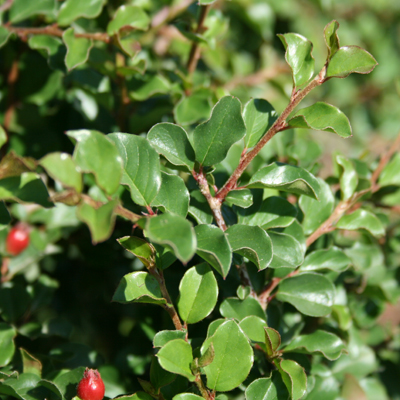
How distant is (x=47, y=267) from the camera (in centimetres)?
144

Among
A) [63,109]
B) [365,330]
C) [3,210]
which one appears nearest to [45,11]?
[63,109]

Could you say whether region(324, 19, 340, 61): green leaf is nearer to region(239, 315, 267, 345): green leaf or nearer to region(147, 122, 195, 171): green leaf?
region(147, 122, 195, 171): green leaf

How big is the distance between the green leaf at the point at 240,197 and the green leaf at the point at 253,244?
0.04m

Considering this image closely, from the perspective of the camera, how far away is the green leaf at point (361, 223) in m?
0.88

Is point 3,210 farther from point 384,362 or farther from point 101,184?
point 384,362

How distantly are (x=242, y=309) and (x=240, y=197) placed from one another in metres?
0.21

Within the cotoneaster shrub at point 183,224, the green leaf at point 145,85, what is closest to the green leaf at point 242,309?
the cotoneaster shrub at point 183,224

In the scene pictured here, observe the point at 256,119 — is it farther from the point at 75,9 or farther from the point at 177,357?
the point at 75,9

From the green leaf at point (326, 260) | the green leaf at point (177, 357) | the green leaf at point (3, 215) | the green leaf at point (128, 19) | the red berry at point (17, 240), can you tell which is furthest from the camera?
the red berry at point (17, 240)

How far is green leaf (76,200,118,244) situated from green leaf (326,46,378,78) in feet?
1.28

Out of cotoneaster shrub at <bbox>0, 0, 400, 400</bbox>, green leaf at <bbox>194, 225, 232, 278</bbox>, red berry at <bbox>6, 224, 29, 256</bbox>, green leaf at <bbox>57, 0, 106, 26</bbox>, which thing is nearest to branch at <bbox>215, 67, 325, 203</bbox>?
cotoneaster shrub at <bbox>0, 0, 400, 400</bbox>

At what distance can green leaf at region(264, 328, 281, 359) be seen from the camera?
0.70 m

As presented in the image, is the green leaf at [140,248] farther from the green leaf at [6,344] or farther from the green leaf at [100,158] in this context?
the green leaf at [6,344]

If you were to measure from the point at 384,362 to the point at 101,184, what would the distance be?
1068 mm
